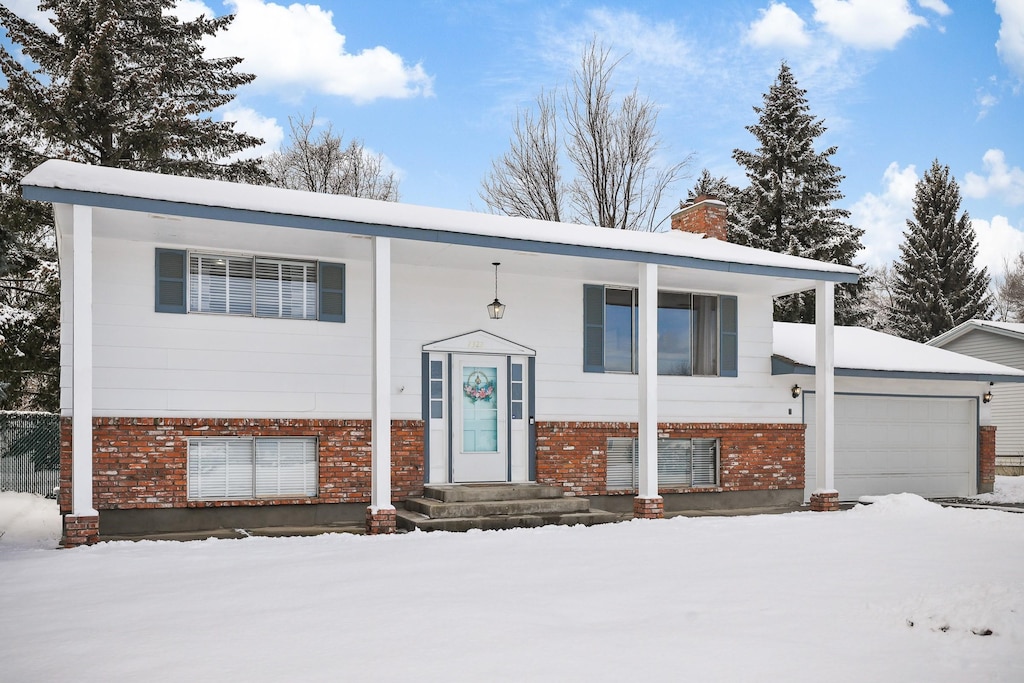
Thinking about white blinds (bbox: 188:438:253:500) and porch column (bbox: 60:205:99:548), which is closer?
porch column (bbox: 60:205:99:548)

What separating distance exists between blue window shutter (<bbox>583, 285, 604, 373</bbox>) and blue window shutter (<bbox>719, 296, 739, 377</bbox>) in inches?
89.6

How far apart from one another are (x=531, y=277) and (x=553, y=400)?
1.92 m

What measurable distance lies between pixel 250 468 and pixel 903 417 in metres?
12.1

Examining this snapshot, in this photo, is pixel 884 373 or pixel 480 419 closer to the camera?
pixel 480 419

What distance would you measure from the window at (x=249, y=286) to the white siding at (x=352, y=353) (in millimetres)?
134

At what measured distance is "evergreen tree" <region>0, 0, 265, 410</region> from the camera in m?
19.1

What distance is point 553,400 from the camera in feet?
43.0

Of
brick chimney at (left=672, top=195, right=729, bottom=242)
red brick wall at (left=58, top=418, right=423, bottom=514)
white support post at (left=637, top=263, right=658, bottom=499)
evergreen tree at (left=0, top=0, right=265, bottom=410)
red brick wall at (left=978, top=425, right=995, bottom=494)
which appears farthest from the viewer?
evergreen tree at (left=0, top=0, right=265, bottom=410)

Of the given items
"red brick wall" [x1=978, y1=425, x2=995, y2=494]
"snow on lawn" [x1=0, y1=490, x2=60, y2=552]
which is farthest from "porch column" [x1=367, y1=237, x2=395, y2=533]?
"red brick wall" [x1=978, y1=425, x2=995, y2=494]

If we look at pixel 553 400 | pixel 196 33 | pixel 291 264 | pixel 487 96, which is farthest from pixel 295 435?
pixel 487 96

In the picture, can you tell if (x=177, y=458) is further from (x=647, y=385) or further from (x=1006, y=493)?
(x=1006, y=493)

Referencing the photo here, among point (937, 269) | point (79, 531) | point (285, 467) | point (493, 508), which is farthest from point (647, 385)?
point (937, 269)

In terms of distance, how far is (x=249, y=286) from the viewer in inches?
448

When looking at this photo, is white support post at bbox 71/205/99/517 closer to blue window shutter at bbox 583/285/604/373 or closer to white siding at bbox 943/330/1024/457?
blue window shutter at bbox 583/285/604/373
